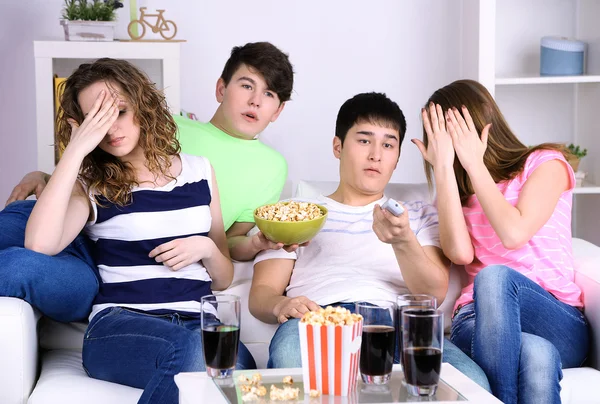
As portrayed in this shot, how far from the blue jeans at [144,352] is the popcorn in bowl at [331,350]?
1.47 ft

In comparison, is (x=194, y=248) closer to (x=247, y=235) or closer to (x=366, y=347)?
(x=247, y=235)

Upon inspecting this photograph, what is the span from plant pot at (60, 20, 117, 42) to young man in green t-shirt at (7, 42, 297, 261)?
78cm

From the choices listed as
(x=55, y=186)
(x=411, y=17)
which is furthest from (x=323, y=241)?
(x=411, y=17)

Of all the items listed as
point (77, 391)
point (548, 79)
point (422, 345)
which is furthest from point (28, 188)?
point (548, 79)

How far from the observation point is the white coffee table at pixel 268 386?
1.45 meters

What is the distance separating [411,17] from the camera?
3.84 meters

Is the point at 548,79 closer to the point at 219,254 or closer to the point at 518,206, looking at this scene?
the point at 518,206

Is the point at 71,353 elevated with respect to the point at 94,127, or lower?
lower

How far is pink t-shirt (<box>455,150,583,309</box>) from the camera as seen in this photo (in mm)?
2230

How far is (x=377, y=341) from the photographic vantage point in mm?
1460

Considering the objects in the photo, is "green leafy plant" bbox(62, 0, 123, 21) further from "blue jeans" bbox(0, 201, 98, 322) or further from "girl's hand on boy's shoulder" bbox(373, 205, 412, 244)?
"girl's hand on boy's shoulder" bbox(373, 205, 412, 244)

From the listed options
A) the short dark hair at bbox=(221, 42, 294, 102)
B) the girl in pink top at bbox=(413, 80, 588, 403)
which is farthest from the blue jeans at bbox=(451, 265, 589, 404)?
the short dark hair at bbox=(221, 42, 294, 102)

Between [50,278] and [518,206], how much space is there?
47.6 inches

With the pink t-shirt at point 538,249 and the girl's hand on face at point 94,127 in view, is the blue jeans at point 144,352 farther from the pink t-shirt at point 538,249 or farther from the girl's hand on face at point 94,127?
the pink t-shirt at point 538,249
